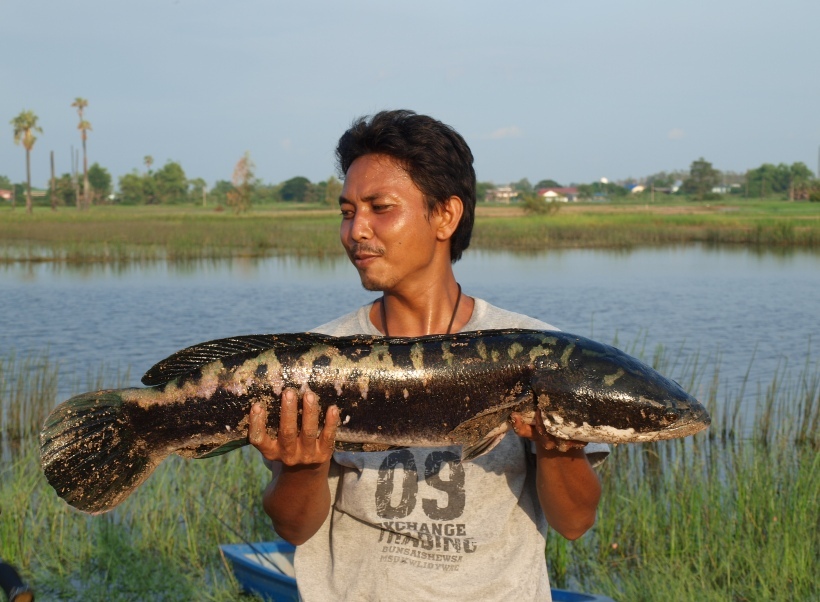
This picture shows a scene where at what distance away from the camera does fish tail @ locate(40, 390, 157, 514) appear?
257 cm

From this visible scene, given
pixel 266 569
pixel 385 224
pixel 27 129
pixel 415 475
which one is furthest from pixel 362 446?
pixel 27 129

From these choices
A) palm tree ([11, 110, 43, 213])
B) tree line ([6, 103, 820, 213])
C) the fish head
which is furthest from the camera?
tree line ([6, 103, 820, 213])

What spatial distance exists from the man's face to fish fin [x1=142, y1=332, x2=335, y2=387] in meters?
0.29

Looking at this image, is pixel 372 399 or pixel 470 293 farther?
pixel 470 293

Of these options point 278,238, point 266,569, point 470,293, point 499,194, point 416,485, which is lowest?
point 266,569

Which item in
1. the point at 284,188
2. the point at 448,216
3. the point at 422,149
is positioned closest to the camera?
the point at 422,149

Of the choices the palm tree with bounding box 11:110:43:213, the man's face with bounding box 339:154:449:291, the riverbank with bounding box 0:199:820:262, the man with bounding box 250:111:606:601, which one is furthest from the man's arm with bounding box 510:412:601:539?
the palm tree with bounding box 11:110:43:213

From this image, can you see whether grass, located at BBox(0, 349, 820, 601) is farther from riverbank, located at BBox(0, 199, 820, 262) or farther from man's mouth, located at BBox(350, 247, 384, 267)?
riverbank, located at BBox(0, 199, 820, 262)

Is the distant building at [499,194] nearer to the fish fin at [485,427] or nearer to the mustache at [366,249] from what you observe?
the mustache at [366,249]

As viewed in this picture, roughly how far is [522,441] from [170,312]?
1693cm

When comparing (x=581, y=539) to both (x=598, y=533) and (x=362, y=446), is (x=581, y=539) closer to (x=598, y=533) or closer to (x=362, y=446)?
(x=598, y=533)

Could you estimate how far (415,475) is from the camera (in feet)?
8.98

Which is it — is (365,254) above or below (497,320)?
above

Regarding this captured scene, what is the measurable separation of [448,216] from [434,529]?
0.93 m
